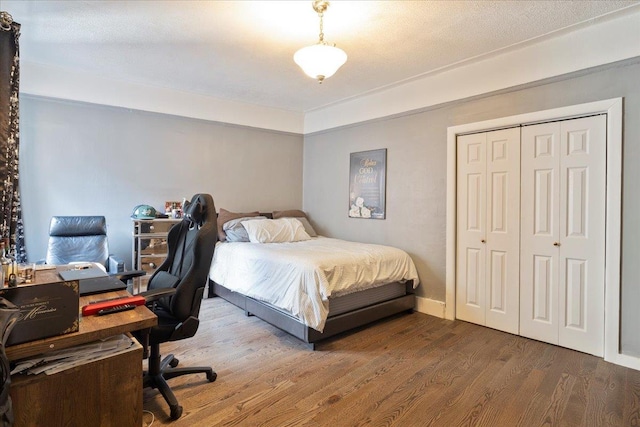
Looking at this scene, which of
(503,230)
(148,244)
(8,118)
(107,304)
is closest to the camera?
(107,304)

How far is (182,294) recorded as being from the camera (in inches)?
77.1

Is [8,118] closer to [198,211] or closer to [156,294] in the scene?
[198,211]

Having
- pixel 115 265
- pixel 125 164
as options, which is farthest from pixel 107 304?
pixel 125 164

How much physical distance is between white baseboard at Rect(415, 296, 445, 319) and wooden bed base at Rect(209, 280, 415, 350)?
94 mm

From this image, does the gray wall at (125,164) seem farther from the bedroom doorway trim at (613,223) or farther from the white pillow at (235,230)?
the bedroom doorway trim at (613,223)

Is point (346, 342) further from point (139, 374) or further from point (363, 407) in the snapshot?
point (139, 374)

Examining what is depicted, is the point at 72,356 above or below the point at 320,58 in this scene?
below

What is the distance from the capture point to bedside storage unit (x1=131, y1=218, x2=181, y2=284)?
3.77 meters

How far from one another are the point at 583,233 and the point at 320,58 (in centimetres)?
256

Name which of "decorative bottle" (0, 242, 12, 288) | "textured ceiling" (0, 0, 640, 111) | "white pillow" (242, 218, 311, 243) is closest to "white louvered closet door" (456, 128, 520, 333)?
"textured ceiling" (0, 0, 640, 111)

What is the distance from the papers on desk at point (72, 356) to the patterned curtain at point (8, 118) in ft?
3.89

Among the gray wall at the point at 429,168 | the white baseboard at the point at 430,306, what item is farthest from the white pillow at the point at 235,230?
the white baseboard at the point at 430,306

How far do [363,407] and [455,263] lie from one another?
2038 millimetres

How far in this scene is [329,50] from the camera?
223 centimetres
